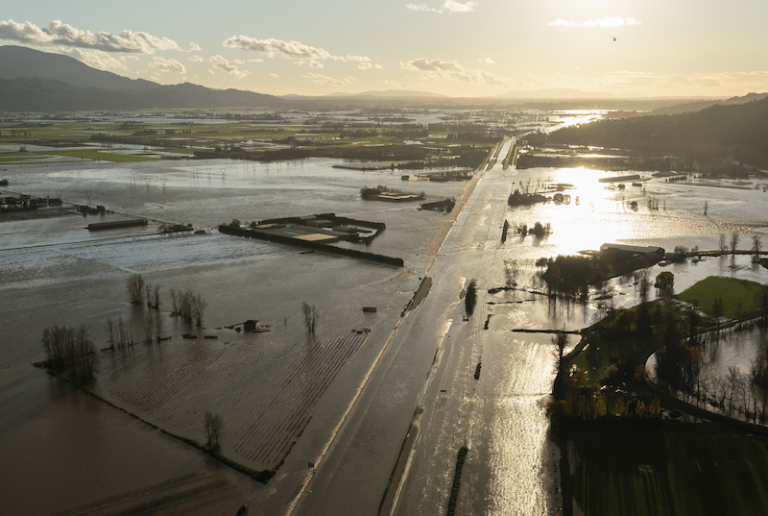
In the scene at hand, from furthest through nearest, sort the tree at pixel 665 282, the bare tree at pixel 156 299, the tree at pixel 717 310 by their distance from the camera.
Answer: the tree at pixel 665 282 < the bare tree at pixel 156 299 < the tree at pixel 717 310

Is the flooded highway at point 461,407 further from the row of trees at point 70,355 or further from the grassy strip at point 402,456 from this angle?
the row of trees at point 70,355

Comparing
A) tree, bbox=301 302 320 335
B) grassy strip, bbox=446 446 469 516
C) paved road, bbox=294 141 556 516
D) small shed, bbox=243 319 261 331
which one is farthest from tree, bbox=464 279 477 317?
grassy strip, bbox=446 446 469 516

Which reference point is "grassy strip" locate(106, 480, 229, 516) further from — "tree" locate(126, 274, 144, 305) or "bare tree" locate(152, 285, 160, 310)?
"tree" locate(126, 274, 144, 305)

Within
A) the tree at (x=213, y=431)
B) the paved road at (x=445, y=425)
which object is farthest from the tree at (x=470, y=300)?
the tree at (x=213, y=431)

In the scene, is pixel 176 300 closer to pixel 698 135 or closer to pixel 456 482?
pixel 456 482

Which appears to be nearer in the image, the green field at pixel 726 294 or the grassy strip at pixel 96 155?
the green field at pixel 726 294

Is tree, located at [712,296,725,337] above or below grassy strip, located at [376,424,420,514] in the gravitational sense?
above
